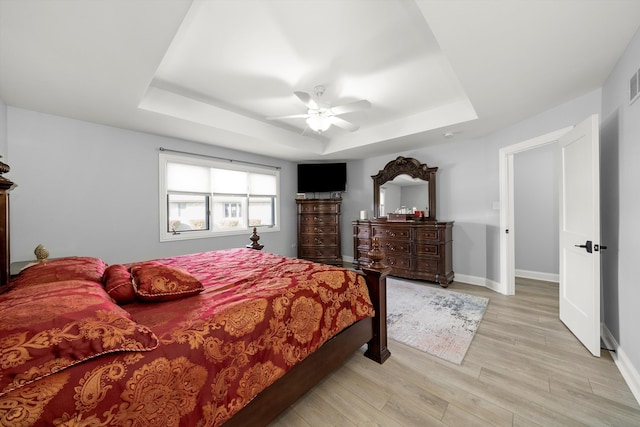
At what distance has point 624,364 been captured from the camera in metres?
1.82

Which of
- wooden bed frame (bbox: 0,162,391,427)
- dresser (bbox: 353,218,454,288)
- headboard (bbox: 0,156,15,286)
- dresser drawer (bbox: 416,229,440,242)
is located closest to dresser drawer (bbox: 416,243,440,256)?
dresser (bbox: 353,218,454,288)

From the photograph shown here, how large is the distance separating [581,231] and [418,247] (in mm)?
2033

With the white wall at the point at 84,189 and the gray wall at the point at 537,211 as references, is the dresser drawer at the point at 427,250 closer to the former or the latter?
the gray wall at the point at 537,211

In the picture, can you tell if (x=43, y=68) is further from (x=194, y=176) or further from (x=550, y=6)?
(x=550, y=6)

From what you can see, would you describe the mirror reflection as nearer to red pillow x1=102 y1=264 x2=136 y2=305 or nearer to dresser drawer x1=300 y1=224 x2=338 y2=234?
dresser drawer x1=300 y1=224 x2=338 y2=234

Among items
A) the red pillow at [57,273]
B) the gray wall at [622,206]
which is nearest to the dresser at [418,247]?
the gray wall at [622,206]

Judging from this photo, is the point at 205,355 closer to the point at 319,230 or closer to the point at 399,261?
the point at 399,261

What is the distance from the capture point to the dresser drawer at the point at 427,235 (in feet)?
12.8

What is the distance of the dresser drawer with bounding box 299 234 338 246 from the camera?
5.27 m

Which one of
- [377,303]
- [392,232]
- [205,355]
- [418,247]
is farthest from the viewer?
[392,232]

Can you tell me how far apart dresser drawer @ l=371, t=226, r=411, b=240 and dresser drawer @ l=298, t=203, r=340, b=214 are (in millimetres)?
1031

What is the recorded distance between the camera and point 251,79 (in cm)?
267

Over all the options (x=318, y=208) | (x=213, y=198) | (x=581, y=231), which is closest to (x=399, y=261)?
(x=318, y=208)

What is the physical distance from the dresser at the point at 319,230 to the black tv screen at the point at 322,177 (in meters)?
0.35
